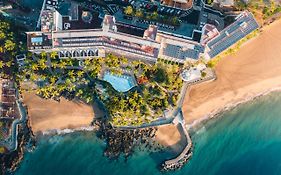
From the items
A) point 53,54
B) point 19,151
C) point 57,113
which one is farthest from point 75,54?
point 19,151

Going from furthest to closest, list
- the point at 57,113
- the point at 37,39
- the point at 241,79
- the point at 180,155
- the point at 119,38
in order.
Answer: the point at 241,79 < the point at 57,113 < the point at 180,155 < the point at 37,39 < the point at 119,38

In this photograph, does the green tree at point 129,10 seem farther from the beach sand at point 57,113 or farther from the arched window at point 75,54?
the beach sand at point 57,113

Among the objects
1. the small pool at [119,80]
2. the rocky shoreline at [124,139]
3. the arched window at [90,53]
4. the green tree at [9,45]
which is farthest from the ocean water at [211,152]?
the green tree at [9,45]

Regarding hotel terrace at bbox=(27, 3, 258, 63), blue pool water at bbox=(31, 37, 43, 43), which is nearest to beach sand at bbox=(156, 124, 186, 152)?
hotel terrace at bbox=(27, 3, 258, 63)

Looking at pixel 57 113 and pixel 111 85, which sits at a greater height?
pixel 111 85

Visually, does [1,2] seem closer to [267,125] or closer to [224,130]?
[224,130]

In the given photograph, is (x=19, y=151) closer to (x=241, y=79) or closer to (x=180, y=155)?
(x=180, y=155)
